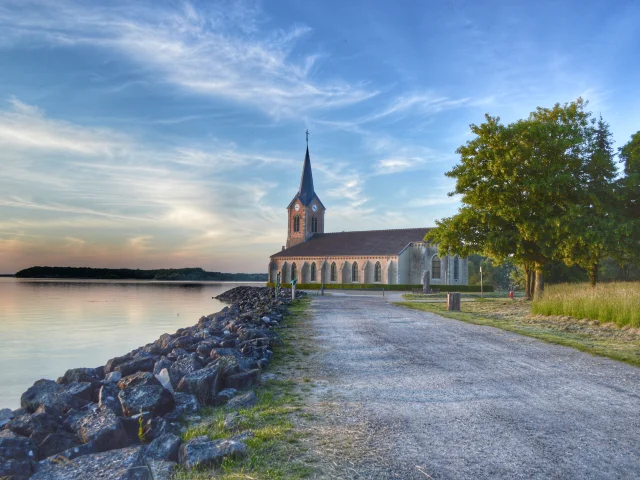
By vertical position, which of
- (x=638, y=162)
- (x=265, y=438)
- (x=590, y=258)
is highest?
(x=638, y=162)

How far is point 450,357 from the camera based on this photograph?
32.6 ft

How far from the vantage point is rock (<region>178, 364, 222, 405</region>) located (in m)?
6.82

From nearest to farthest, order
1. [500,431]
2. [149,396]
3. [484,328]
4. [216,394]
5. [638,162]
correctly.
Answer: [500,431], [149,396], [216,394], [484,328], [638,162]

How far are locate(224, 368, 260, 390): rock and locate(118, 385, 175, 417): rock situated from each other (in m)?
1.20

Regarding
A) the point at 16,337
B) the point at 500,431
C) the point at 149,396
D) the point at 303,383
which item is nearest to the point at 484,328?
the point at 303,383

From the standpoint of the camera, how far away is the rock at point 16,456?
4.50 metres

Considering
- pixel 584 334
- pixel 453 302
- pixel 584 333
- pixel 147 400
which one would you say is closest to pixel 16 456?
pixel 147 400

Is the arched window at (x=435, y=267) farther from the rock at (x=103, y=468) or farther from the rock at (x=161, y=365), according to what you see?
the rock at (x=103, y=468)

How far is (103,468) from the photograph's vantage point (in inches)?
168

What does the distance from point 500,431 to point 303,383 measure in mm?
3316

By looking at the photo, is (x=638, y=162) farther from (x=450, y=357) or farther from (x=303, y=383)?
(x=303, y=383)

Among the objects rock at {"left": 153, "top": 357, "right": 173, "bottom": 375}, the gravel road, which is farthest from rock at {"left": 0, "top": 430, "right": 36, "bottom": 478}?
rock at {"left": 153, "top": 357, "right": 173, "bottom": 375}

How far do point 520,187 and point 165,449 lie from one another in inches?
1022

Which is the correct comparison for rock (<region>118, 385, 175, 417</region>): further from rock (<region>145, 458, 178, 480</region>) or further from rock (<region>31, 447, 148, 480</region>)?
rock (<region>145, 458, 178, 480</region>)
